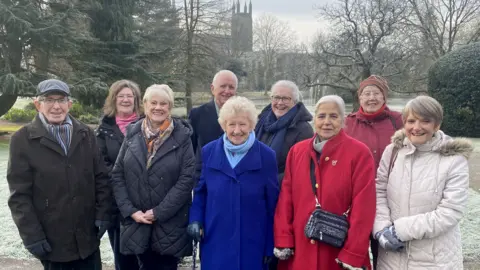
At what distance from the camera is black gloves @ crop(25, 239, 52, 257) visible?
2.88m

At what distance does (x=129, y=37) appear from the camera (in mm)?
21875

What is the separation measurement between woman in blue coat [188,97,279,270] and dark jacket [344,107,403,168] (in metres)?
0.98

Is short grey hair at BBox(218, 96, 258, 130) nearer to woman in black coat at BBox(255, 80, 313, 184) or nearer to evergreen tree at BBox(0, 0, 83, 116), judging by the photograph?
woman in black coat at BBox(255, 80, 313, 184)

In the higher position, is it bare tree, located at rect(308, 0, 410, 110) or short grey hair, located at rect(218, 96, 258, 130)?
bare tree, located at rect(308, 0, 410, 110)

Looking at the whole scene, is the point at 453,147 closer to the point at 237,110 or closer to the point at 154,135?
the point at 237,110

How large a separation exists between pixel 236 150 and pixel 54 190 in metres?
1.35

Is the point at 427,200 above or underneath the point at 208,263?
above

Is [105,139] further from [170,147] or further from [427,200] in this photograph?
[427,200]

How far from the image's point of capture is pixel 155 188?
3.11 m

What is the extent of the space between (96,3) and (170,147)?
62.3ft

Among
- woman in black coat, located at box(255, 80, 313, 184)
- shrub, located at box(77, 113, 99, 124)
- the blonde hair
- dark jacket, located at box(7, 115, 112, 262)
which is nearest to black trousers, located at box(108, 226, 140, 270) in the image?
dark jacket, located at box(7, 115, 112, 262)

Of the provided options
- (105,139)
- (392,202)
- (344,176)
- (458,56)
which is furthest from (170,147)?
(458,56)

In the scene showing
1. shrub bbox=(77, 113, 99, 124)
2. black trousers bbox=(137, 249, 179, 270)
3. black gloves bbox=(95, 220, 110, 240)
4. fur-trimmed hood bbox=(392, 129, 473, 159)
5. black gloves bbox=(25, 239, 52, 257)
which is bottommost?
shrub bbox=(77, 113, 99, 124)

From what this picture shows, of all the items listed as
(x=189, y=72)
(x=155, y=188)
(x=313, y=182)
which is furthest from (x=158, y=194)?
(x=189, y=72)
